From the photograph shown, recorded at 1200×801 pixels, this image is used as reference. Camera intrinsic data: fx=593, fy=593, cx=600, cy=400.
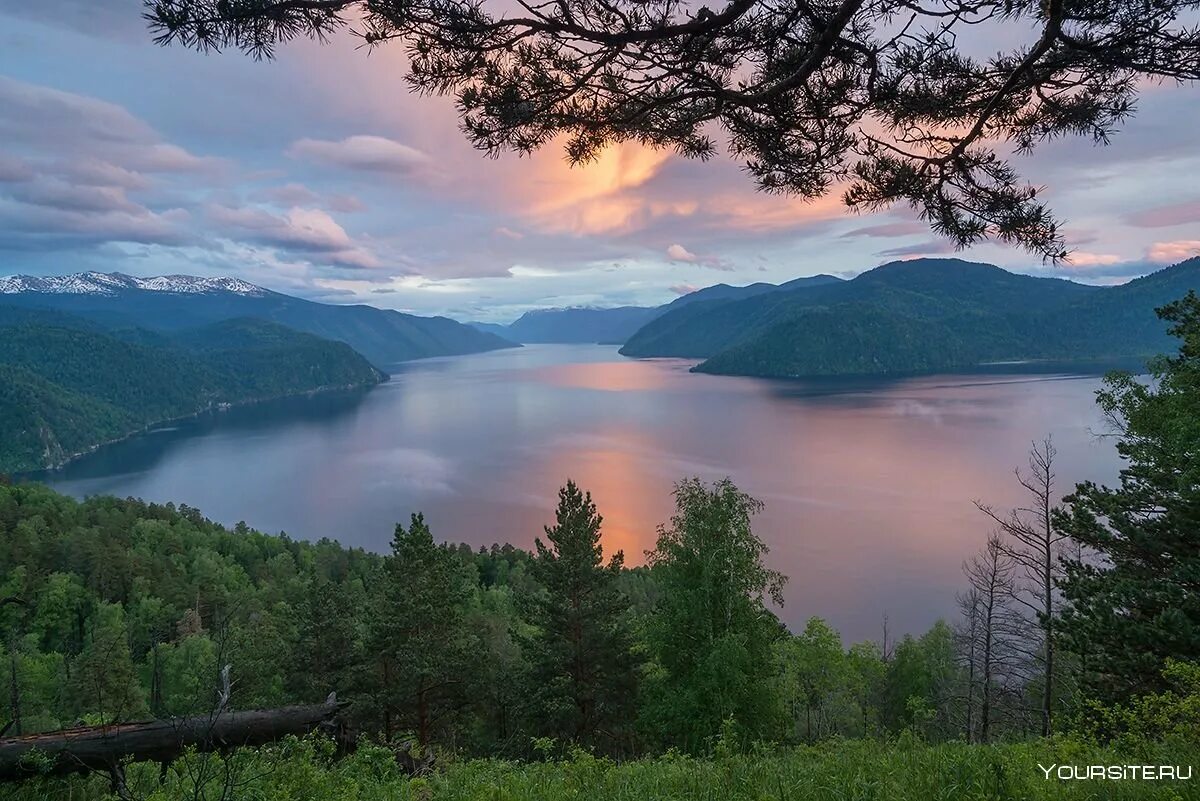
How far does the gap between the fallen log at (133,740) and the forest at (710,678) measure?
0.09 metres

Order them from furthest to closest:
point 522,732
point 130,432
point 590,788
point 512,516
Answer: point 130,432 < point 512,516 < point 522,732 < point 590,788

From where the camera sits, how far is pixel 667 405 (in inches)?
5098

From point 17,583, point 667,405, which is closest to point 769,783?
point 17,583

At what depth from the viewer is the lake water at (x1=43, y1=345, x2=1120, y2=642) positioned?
4569cm

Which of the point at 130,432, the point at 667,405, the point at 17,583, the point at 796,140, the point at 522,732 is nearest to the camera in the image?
the point at 796,140

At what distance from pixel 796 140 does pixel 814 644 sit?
22942 millimetres

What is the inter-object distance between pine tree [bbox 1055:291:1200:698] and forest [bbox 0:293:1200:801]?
5 cm

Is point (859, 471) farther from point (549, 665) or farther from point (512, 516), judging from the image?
point (549, 665)

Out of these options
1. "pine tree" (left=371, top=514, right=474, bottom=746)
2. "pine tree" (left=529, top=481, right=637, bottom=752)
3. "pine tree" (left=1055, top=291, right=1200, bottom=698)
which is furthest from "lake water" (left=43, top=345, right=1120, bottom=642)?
"pine tree" (left=1055, top=291, right=1200, bottom=698)

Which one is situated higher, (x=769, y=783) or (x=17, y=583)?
(x=769, y=783)

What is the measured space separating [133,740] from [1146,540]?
41.7ft

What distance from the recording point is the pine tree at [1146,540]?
8047mm

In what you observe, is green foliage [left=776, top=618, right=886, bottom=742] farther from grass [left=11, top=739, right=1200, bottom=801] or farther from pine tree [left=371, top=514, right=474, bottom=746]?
grass [left=11, top=739, right=1200, bottom=801]

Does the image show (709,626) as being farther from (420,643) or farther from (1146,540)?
(1146,540)
